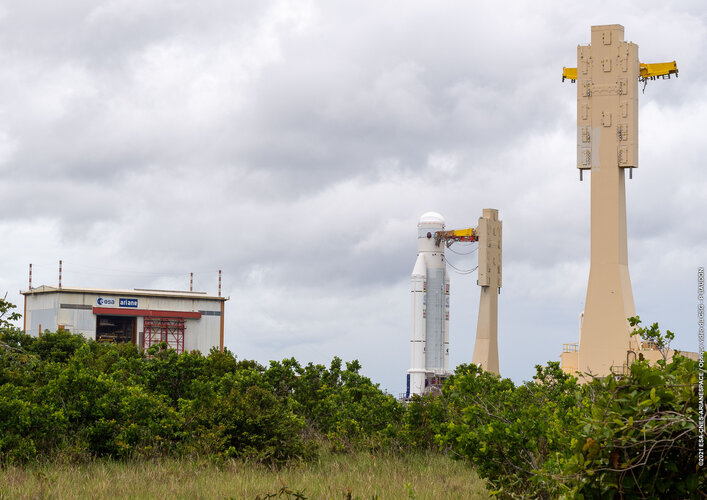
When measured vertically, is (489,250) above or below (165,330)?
above

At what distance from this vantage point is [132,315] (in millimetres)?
71625

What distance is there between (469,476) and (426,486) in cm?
188

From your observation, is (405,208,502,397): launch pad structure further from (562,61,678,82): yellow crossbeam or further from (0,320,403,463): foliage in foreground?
(0,320,403,463): foliage in foreground

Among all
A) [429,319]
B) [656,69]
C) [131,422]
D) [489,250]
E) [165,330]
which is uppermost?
[656,69]

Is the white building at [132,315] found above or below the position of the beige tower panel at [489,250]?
below

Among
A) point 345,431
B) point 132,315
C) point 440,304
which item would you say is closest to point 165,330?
point 132,315

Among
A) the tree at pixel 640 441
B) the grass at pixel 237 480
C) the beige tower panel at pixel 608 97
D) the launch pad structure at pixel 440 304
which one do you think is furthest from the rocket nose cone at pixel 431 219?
the tree at pixel 640 441

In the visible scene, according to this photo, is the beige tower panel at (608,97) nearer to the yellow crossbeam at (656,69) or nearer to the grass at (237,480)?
the yellow crossbeam at (656,69)

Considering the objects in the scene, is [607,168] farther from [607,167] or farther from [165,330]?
[165,330]

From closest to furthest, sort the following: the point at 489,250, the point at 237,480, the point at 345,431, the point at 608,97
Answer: the point at 237,480 < the point at 345,431 < the point at 608,97 < the point at 489,250

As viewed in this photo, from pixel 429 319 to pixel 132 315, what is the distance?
2671 centimetres

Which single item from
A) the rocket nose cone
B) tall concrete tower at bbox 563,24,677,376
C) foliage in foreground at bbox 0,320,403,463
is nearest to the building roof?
the rocket nose cone

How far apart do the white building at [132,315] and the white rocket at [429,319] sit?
65.5ft

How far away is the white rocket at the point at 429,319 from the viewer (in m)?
57.5
